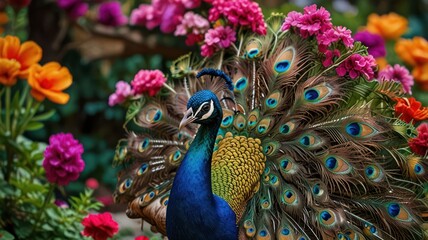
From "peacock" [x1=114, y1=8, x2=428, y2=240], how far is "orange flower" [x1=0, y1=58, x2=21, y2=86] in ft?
3.25

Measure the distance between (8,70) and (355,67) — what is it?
68.3 inches

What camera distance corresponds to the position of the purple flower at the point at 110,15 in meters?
6.74

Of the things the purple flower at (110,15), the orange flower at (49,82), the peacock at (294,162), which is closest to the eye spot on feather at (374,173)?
the peacock at (294,162)

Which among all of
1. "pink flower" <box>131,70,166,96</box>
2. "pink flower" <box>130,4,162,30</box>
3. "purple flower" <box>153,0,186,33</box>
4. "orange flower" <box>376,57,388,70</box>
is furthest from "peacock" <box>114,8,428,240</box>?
"orange flower" <box>376,57,388,70</box>

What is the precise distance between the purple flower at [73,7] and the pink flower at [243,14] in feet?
8.77

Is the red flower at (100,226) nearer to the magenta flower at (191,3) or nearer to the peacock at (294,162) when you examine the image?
the peacock at (294,162)

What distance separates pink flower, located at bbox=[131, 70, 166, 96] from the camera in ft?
12.8

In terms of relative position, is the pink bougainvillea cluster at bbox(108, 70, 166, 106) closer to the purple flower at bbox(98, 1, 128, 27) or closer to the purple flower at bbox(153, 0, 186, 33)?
the purple flower at bbox(153, 0, 186, 33)

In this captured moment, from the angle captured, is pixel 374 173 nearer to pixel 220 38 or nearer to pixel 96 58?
pixel 220 38

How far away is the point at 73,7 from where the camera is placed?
6457 mm

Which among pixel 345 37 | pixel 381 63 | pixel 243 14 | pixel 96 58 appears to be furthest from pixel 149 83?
pixel 96 58

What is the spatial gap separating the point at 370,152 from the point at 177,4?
1726mm

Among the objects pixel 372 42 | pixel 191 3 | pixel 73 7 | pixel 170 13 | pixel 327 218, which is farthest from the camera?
pixel 73 7

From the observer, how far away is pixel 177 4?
4.63m
